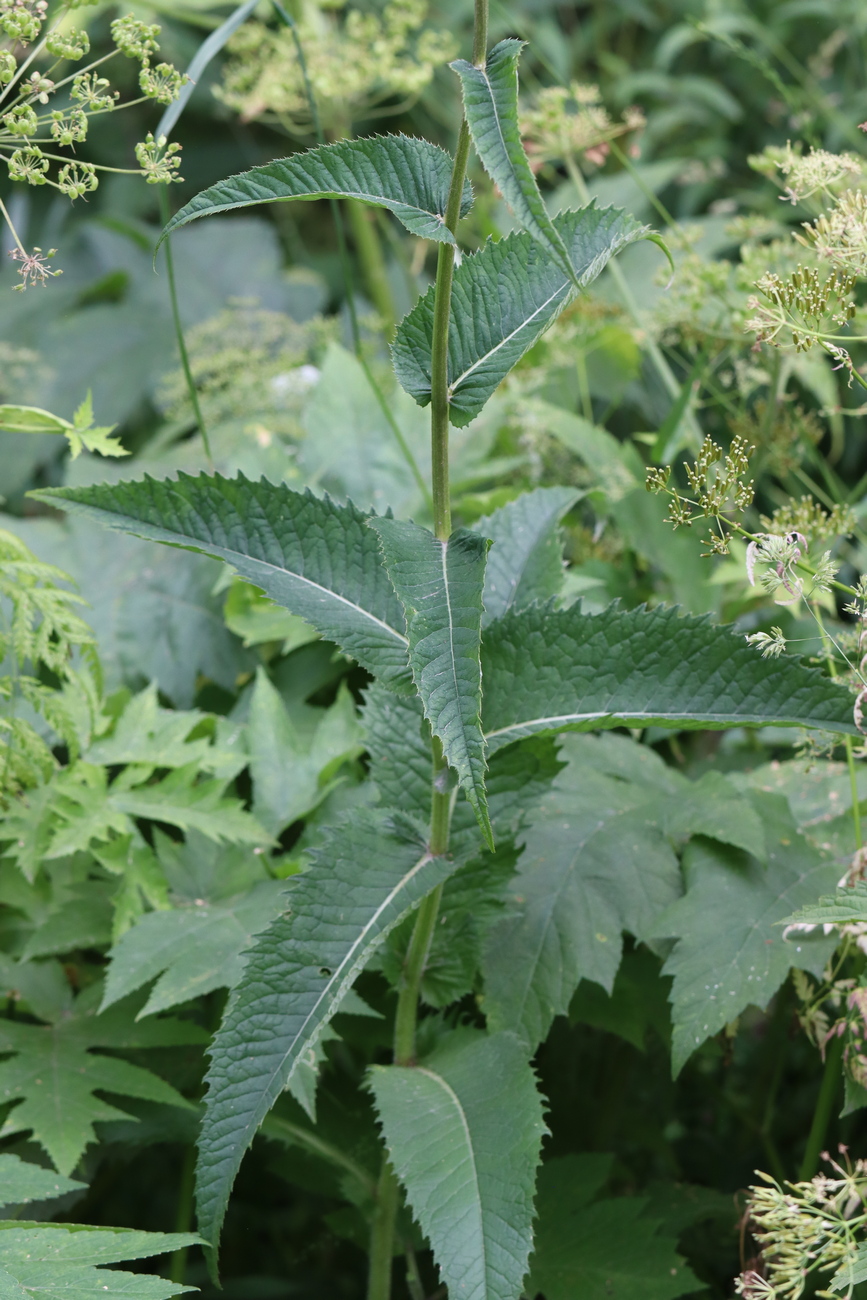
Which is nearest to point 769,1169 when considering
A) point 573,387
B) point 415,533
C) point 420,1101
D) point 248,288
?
point 420,1101

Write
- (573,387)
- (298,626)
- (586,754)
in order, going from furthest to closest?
1. (573,387)
2. (298,626)
3. (586,754)

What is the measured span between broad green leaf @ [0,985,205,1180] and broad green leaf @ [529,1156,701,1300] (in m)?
0.32

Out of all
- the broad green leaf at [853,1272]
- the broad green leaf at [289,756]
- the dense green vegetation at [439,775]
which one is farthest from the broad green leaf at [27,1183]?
the broad green leaf at [853,1272]

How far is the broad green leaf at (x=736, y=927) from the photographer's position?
0.81 metres

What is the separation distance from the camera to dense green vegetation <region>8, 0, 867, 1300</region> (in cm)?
64

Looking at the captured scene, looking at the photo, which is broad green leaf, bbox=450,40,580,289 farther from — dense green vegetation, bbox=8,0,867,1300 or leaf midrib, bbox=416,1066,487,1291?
leaf midrib, bbox=416,1066,487,1291

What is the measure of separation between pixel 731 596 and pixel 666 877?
44 cm

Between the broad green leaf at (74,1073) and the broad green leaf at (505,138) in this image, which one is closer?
the broad green leaf at (505,138)

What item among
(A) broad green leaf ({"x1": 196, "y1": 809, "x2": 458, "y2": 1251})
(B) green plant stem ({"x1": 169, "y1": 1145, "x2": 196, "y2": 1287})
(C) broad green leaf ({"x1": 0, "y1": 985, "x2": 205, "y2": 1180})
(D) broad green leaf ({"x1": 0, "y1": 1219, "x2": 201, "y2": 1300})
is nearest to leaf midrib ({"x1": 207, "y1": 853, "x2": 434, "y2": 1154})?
(A) broad green leaf ({"x1": 196, "y1": 809, "x2": 458, "y2": 1251})

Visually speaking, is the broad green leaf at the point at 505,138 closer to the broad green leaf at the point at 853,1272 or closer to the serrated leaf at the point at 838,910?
the serrated leaf at the point at 838,910

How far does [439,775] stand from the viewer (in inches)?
28.3

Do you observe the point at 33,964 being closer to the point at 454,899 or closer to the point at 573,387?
the point at 454,899

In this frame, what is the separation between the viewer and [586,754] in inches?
41.6

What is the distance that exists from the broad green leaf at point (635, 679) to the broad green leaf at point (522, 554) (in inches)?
4.1
